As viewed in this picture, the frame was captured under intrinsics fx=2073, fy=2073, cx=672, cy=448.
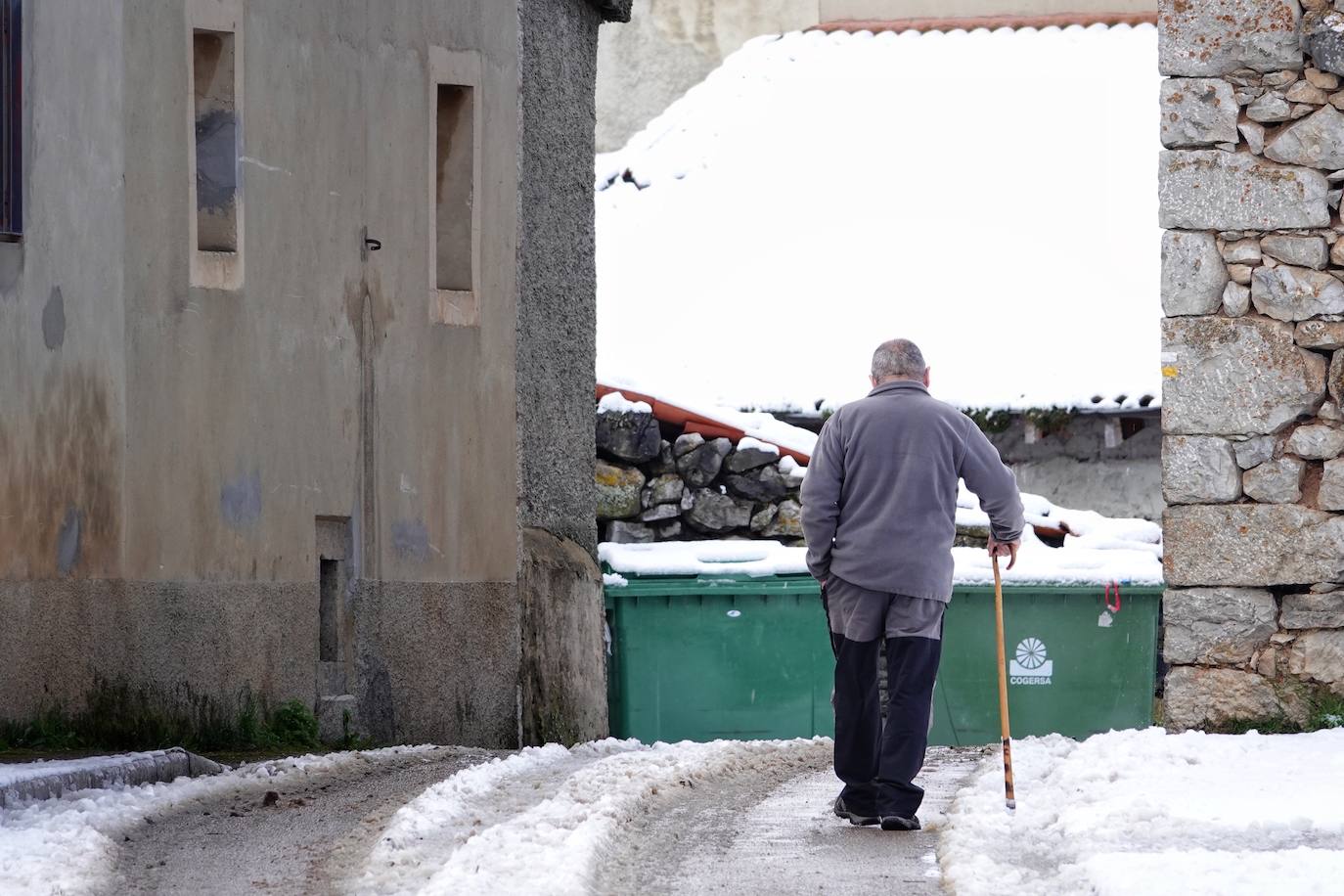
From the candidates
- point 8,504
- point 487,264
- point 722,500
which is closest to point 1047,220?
point 722,500

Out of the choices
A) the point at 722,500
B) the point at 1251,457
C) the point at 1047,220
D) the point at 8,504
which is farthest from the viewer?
the point at 1047,220

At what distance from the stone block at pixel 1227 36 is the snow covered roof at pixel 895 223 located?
29.3ft

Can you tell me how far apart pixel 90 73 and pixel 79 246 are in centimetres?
78

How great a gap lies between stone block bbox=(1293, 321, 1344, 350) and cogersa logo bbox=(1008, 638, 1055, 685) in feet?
15.9

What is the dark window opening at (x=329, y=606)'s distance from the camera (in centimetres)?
977

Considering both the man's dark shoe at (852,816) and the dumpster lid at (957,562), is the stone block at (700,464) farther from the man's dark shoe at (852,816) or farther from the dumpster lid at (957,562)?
the man's dark shoe at (852,816)

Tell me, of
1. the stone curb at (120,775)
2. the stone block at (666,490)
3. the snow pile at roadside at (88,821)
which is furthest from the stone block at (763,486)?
the stone curb at (120,775)

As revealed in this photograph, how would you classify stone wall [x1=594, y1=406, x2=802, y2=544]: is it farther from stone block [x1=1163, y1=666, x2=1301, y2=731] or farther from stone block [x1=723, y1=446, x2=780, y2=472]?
stone block [x1=1163, y1=666, x2=1301, y2=731]

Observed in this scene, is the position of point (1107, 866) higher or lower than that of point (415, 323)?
lower

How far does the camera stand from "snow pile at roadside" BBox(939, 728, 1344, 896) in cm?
501

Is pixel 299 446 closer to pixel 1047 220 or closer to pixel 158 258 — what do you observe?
pixel 158 258

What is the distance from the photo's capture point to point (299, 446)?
9664 mm

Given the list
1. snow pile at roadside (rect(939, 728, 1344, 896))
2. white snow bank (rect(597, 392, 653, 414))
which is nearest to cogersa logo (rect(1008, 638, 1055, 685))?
white snow bank (rect(597, 392, 653, 414))

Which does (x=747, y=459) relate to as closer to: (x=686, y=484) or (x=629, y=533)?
(x=686, y=484)
